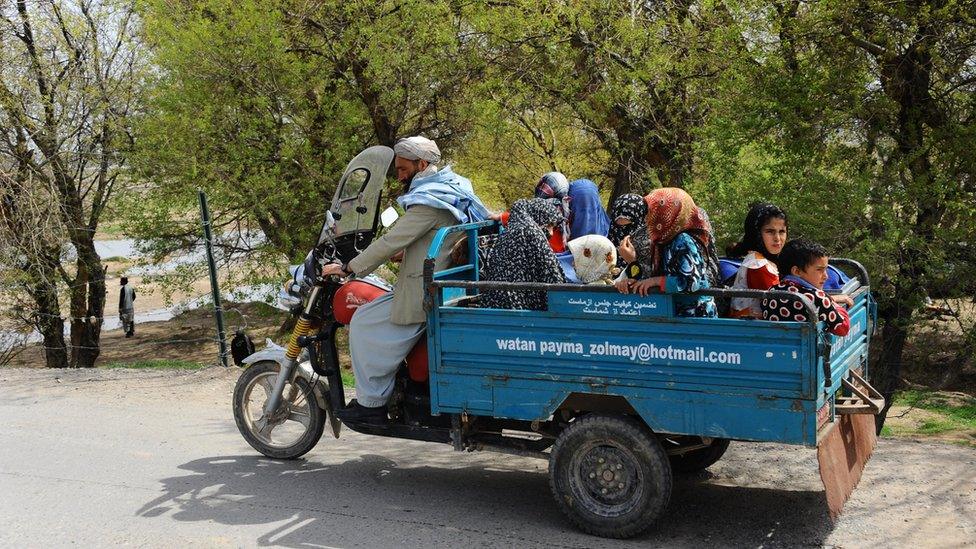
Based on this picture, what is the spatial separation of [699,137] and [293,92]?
19.9 ft

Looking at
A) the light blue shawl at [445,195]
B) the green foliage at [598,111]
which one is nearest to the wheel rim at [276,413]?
the light blue shawl at [445,195]

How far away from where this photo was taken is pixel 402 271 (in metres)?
5.47

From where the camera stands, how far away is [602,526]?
4.77 meters

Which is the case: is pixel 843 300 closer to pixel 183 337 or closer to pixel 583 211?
pixel 583 211

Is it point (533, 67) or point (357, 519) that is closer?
point (357, 519)

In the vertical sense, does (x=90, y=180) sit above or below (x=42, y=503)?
above

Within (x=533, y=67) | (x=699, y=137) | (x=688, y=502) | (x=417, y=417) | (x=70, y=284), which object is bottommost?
(x=688, y=502)

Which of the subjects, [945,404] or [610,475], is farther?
[945,404]

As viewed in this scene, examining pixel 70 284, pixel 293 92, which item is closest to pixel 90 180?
pixel 70 284

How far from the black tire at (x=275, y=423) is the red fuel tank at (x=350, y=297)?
Answer: 537mm

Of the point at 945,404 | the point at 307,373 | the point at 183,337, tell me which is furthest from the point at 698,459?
the point at 183,337

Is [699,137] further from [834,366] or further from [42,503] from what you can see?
[42,503]

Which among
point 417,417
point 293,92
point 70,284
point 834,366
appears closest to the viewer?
point 834,366

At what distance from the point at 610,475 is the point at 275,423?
2387 millimetres
